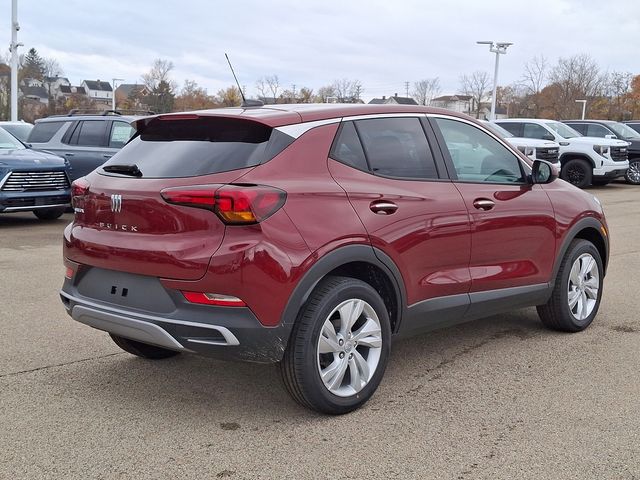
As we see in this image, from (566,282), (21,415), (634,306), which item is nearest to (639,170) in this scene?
(634,306)

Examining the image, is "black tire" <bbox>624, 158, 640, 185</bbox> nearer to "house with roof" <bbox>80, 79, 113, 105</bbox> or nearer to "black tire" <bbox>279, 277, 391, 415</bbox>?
"black tire" <bbox>279, 277, 391, 415</bbox>

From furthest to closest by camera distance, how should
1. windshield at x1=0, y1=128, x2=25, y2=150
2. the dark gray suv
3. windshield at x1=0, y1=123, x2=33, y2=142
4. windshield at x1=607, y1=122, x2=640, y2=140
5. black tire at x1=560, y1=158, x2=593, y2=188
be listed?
1. windshield at x1=607, y1=122, x2=640, y2=140
2. black tire at x1=560, y1=158, x2=593, y2=188
3. windshield at x1=0, y1=123, x2=33, y2=142
4. the dark gray suv
5. windshield at x1=0, y1=128, x2=25, y2=150

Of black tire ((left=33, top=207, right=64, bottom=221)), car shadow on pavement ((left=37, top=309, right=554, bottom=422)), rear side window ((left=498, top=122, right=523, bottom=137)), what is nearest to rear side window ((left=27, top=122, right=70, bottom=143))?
black tire ((left=33, top=207, right=64, bottom=221))

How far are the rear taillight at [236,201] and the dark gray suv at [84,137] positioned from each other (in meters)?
9.05

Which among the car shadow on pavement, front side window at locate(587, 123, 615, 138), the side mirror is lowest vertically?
the car shadow on pavement

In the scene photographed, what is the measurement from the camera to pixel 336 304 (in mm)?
3666

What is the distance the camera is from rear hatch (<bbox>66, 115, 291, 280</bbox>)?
11.3ft

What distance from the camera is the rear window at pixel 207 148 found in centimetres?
361

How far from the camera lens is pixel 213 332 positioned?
340 cm

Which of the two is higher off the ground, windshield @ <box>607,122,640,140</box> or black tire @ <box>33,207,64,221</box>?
windshield @ <box>607,122,640,140</box>

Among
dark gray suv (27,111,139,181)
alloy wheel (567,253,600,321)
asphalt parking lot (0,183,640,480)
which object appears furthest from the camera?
dark gray suv (27,111,139,181)

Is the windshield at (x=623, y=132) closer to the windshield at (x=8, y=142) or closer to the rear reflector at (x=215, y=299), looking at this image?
the windshield at (x=8, y=142)

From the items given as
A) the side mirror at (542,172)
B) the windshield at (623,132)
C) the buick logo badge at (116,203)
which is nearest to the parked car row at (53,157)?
the buick logo badge at (116,203)

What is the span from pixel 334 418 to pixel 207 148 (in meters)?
1.59
